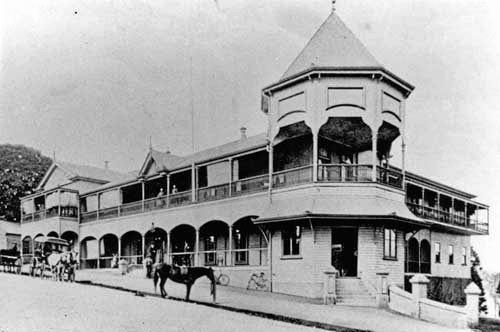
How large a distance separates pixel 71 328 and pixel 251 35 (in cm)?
1211

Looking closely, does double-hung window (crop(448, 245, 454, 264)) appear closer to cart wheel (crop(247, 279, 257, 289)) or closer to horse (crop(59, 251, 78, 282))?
cart wheel (crop(247, 279, 257, 289))

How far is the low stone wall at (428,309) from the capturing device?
18.0 meters

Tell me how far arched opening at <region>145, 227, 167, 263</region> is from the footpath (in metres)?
8.90

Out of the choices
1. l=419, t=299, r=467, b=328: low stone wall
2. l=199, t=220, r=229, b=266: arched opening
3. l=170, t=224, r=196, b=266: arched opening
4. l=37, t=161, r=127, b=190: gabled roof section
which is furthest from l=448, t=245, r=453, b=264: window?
l=37, t=161, r=127, b=190: gabled roof section

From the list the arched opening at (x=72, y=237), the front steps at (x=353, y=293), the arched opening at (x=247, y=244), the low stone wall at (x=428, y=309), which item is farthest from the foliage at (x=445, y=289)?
the arched opening at (x=72, y=237)

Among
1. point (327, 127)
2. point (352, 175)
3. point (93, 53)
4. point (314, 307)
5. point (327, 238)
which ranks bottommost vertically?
point (314, 307)

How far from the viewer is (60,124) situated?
4622 cm

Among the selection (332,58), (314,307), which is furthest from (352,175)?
(314,307)

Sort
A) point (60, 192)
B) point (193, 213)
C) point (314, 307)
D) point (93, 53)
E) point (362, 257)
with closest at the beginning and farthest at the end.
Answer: point (314, 307)
point (93, 53)
point (362, 257)
point (193, 213)
point (60, 192)

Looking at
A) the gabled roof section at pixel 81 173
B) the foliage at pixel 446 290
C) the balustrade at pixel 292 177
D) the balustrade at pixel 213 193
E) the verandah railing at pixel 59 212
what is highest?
the gabled roof section at pixel 81 173

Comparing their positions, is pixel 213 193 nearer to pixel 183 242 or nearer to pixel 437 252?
pixel 183 242

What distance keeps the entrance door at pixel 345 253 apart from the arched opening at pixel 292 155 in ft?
9.32

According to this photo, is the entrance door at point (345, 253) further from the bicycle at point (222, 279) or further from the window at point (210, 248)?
the window at point (210, 248)

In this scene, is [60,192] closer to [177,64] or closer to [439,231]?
[177,64]
